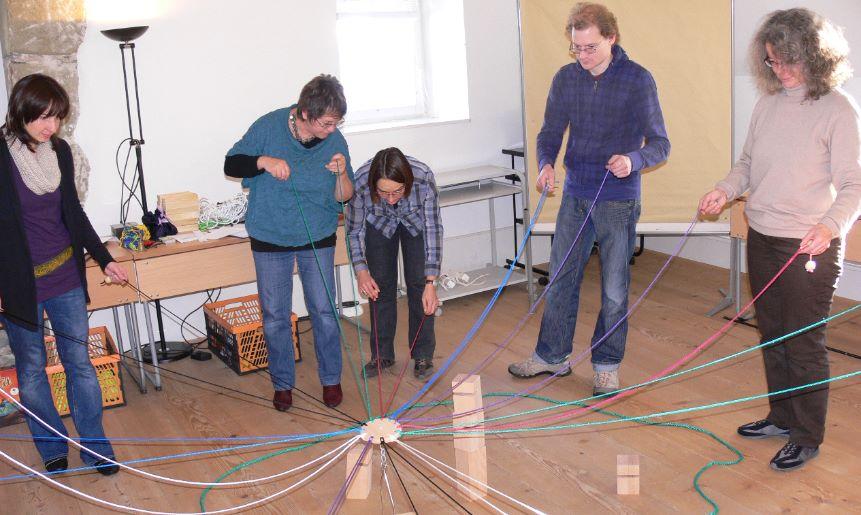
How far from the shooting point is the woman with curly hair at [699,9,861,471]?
254cm

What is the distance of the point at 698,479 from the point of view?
285 cm

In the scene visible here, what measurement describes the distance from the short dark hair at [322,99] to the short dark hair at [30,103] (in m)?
0.79

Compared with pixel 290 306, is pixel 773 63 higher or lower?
higher

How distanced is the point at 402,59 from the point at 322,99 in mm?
2478

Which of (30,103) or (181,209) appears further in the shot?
(181,209)

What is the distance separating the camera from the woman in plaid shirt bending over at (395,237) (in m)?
3.42

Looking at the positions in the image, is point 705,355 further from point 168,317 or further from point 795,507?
point 168,317

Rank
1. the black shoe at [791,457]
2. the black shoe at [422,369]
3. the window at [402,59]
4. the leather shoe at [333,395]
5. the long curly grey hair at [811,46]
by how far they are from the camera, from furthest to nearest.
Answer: the window at [402,59]
the black shoe at [422,369]
the leather shoe at [333,395]
the black shoe at [791,457]
the long curly grey hair at [811,46]

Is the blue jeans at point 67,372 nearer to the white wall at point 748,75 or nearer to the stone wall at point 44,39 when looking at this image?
the stone wall at point 44,39

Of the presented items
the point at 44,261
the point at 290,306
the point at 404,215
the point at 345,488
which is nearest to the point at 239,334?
the point at 290,306

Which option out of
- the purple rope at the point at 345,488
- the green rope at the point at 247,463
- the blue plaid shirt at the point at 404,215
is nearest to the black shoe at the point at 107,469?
the green rope at the point at 247,463

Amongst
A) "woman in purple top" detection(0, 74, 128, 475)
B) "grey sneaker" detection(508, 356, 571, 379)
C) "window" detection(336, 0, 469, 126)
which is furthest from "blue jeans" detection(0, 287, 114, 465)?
"window" detection(336, 0, 469, 126)

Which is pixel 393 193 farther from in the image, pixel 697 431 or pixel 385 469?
pixel 697 431

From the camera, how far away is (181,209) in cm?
414
